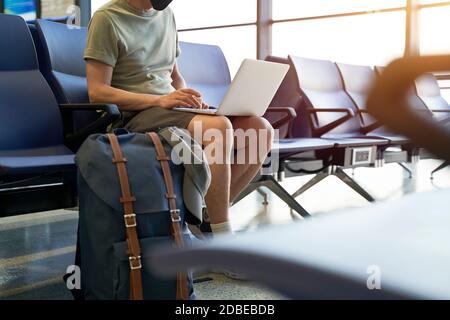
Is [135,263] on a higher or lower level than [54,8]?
lower

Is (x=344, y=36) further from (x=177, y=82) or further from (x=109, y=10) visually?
(x=109, y=10)

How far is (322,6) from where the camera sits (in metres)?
5.75

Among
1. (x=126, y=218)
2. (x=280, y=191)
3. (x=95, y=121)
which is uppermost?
(x=95, y=121)

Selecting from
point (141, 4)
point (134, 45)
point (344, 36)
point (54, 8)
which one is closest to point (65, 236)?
point (134, 45)

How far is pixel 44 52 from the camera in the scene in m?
2.12

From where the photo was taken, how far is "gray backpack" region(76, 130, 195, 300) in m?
1.31

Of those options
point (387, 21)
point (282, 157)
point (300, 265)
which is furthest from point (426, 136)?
point (387, 21)

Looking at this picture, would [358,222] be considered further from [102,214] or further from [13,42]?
[13,42]

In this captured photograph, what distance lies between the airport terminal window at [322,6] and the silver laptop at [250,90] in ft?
13.2

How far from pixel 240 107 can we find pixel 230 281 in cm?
60

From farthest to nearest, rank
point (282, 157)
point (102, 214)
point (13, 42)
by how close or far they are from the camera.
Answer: point (282, 157), point (13, 42), point (102, 214)

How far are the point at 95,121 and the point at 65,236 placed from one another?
922 millimetres

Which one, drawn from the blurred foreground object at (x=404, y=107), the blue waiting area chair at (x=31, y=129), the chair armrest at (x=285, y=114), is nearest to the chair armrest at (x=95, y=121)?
the blue waiting area chair at (x=31, y=129)

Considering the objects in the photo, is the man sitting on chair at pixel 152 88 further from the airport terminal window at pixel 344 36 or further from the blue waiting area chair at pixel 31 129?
the airport terminal window at pixel 344 36
